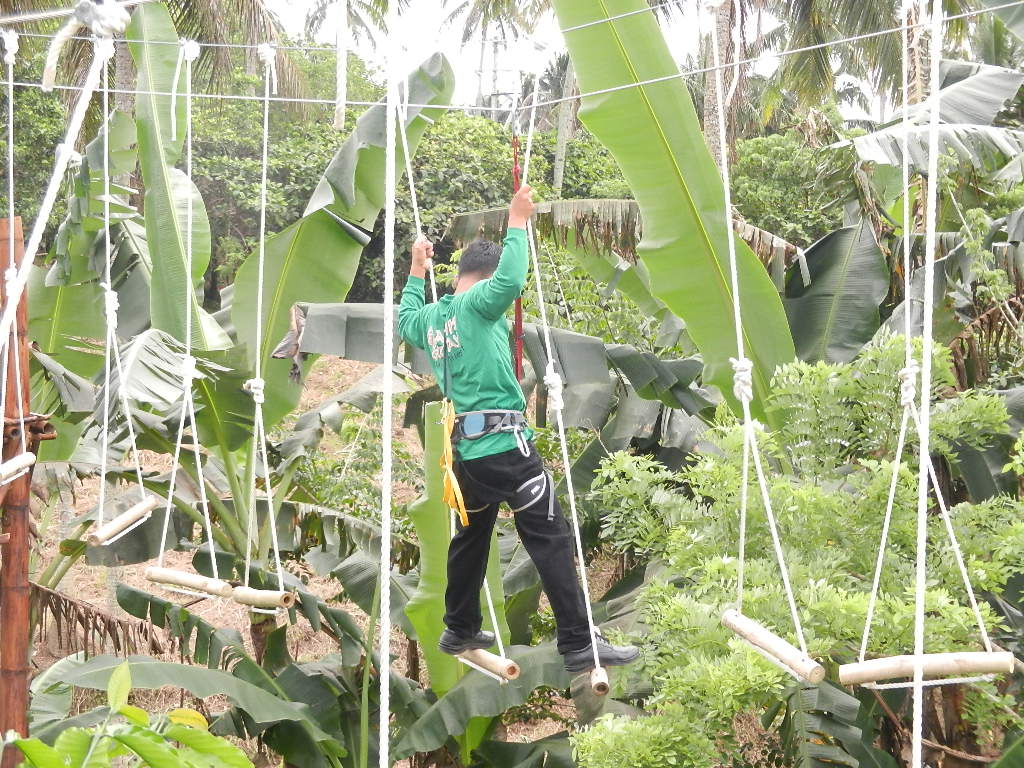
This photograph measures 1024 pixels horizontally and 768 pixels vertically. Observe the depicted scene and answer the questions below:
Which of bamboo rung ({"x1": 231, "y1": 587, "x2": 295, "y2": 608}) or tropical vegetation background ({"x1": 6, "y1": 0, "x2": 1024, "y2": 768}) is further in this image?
tropical vegetation background ({"x1": 6, "y1": 0, "x2": 1024, "y2": 768})

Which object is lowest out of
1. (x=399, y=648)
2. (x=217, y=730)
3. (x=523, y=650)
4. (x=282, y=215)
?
(x=399, y=648)

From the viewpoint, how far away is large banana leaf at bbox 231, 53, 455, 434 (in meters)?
4.91

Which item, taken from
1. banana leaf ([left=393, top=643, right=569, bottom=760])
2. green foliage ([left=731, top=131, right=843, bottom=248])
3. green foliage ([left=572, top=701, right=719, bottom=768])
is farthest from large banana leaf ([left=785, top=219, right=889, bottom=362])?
green foliage ([left=731, top=131, right=843, bottom=248])

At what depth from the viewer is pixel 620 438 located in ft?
17.5

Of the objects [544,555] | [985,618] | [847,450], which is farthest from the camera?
[847,450]

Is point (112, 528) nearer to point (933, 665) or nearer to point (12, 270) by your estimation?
point (12, 270)

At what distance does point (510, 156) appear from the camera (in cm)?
1336

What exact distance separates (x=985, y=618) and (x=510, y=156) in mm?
10773

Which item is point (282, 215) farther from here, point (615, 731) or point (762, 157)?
point (615, 731)

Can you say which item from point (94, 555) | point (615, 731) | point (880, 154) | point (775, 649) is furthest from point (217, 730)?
point (880, 154)

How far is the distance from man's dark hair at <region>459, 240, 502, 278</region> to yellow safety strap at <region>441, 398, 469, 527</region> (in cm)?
36

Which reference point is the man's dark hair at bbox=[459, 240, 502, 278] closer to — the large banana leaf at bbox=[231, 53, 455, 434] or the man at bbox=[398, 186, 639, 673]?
the man at bbox=[398, 186, 639, 673]

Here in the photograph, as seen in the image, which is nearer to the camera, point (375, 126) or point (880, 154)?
point (880, 154)

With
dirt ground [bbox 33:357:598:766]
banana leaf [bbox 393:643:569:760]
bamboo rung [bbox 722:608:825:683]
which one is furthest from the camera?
dirt ground [bbox 33:357:598:766]
